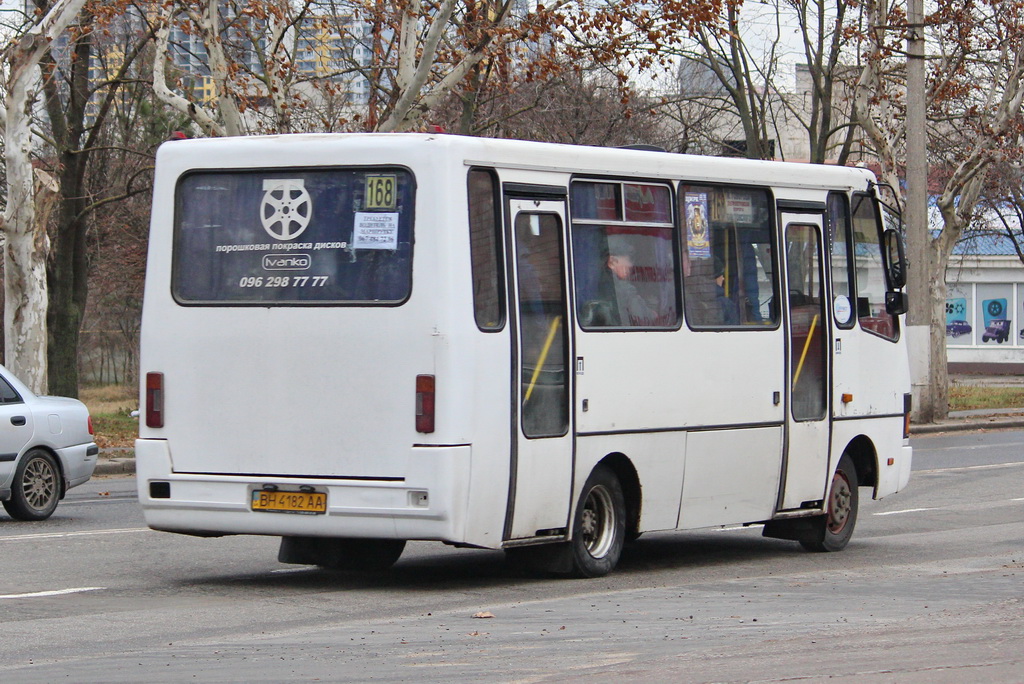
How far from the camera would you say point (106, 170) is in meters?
41.2

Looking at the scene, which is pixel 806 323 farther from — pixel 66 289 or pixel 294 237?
pixel 66 289

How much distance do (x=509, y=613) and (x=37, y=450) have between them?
7.09 meters

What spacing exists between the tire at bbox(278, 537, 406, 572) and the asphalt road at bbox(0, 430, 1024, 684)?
152 millimetres

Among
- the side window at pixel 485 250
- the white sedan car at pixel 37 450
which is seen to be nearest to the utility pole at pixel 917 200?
the white sedan car at pixel 37 450

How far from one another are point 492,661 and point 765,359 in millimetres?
5045

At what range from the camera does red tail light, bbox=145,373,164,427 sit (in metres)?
10.1

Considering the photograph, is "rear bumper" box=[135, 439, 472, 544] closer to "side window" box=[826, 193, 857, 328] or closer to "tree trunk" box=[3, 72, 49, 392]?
"side window" box=[826, 193, 857, 328]

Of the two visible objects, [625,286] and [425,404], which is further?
[625,286]

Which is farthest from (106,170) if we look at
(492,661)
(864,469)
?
(492,661)

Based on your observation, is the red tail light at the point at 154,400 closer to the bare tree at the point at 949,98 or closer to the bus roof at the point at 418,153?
the bus roof at the point at 418,153

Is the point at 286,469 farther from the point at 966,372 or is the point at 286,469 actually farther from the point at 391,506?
the point at 966,372

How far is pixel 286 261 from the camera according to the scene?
994cm

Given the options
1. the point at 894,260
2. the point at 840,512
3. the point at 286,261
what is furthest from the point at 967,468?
the point at 286,261

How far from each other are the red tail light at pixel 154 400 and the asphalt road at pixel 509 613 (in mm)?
1009
